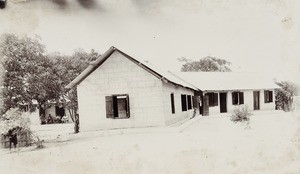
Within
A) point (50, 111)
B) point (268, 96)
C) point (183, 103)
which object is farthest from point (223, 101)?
point (50, 111)

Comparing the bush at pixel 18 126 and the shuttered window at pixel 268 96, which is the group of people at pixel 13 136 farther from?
the shuttered window at pixel 268 96

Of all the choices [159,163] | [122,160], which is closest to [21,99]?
[122,160]

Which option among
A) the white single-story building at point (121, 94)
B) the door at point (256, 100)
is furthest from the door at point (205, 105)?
the white single-story building at point (121, 94)

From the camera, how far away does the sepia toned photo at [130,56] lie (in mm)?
4742

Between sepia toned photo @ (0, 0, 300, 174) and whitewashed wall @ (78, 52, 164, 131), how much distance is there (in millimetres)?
52

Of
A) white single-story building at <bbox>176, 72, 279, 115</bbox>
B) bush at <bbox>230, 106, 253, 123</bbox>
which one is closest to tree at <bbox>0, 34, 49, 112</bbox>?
bush at <bbox>230, 106, 253, 123</bbox>

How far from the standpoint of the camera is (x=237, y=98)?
12742 mm

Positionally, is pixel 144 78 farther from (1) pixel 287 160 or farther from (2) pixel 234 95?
(2) pixel 234 95

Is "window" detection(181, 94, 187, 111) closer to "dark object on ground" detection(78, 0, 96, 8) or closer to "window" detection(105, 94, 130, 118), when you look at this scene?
"window" detection(105, 94, 130, 118)

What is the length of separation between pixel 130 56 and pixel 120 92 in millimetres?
683

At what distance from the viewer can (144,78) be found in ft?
22.9

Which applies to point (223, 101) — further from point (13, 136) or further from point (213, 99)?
point (13, 136)

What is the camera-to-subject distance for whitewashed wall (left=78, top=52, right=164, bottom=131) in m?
6.25

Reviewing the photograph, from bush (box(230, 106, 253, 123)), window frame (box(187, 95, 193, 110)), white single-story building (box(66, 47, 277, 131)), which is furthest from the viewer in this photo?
window frame (box(187, 95, 193, 110))
